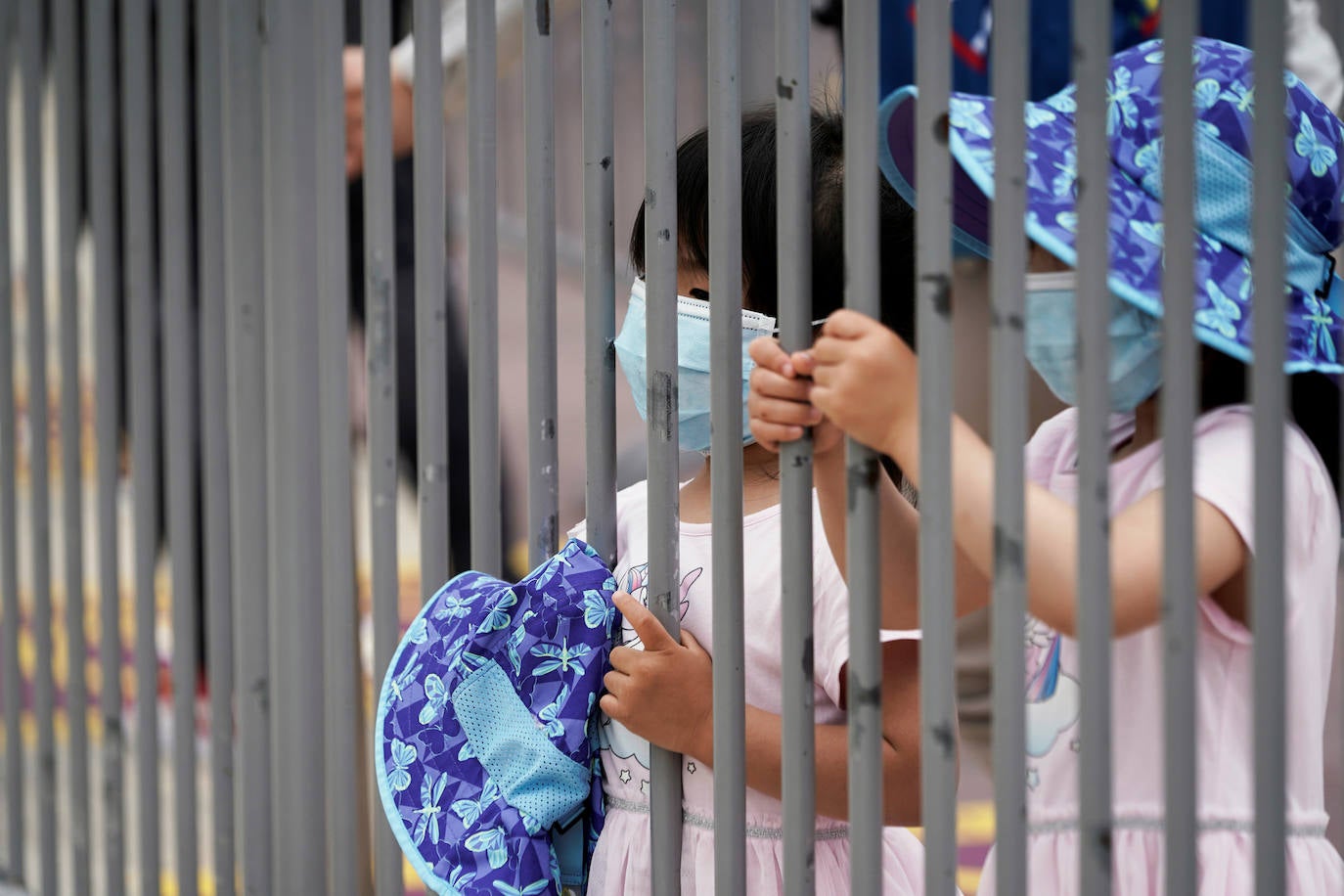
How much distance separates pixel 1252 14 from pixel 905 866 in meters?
0.90

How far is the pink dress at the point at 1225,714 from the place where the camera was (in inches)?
37.4

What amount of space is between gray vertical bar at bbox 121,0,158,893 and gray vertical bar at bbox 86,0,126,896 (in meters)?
0.05

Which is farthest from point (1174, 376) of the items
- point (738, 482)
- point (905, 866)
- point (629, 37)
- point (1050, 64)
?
point (629, 37)

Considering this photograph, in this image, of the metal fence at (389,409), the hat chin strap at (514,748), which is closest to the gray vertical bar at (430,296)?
the metal fence at (389,409)

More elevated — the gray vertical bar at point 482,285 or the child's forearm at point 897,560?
the gray vertical bar at point 482,285

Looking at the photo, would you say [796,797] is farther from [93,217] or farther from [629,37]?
[629,37]

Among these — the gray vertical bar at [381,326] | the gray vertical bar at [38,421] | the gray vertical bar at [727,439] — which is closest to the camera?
the gray vertical bar at [727,439]

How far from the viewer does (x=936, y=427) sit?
88 cm

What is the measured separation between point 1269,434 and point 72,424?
4.89 ft

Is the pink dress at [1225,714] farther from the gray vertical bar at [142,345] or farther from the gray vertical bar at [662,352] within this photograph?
the gray vertical bar at [142,345]

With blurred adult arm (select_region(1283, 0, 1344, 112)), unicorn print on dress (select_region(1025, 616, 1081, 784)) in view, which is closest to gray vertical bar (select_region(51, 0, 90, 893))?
unicorn print on dress (select_region(1025, 616, 1081, 784))

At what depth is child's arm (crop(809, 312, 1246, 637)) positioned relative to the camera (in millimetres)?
865

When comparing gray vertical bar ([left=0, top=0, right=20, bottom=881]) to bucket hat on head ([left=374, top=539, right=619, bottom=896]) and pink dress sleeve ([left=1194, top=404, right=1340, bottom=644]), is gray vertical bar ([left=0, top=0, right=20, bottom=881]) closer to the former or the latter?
bucket hat on head ([left=374, top=539, right=619, bottom=896])

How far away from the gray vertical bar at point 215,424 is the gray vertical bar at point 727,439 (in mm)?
729
